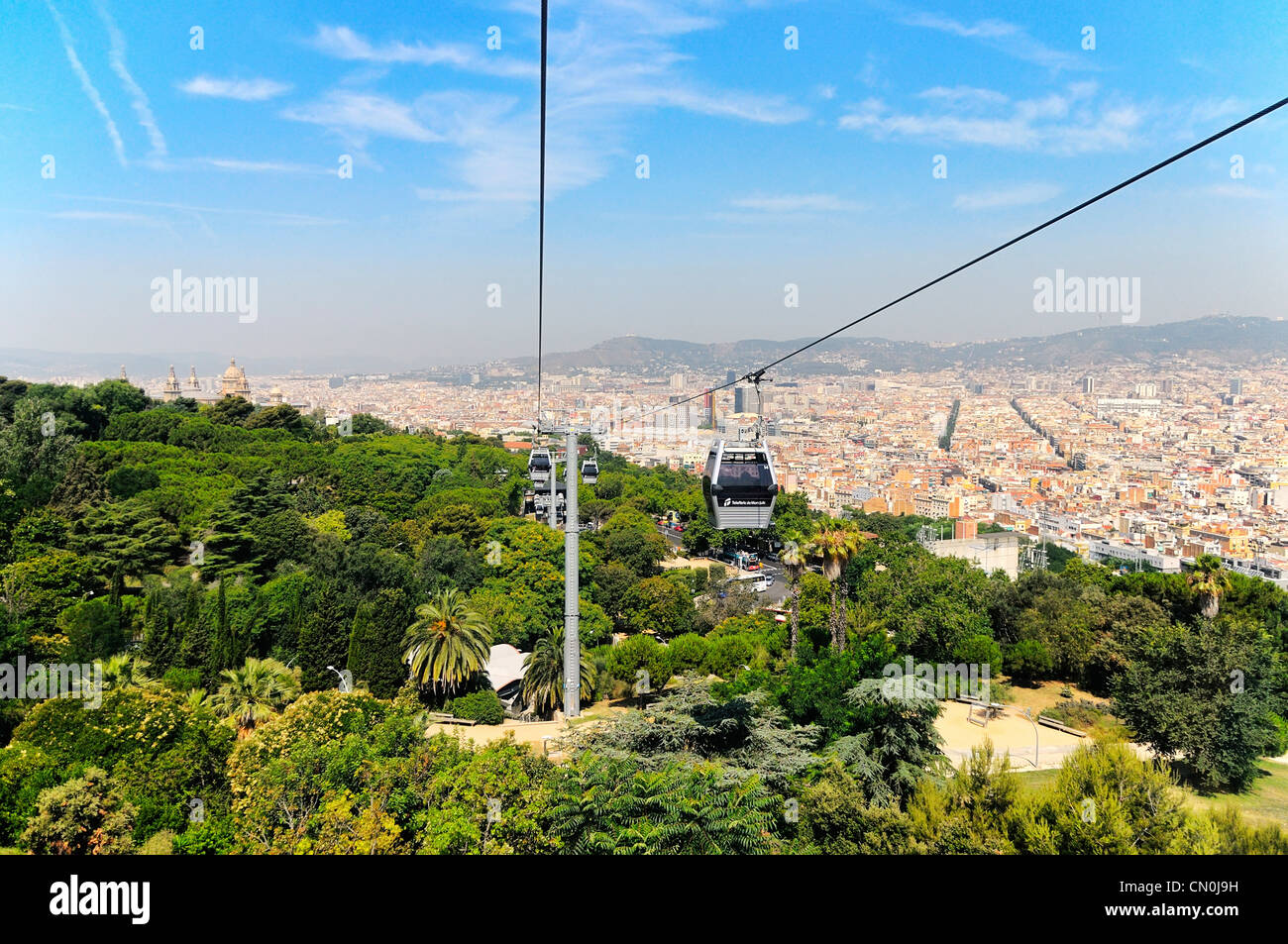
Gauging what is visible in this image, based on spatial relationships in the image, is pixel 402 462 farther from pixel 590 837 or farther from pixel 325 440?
pixel 590 837

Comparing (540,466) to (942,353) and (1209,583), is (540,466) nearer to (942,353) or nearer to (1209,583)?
(1209,583)

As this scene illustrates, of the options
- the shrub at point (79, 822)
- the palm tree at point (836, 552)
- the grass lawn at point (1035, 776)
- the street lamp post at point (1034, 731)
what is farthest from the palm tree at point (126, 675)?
the street lamp post at point (1034, 731)

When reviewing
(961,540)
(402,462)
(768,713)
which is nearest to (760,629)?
(768,713)

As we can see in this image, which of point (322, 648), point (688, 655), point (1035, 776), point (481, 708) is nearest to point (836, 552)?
point (688, 655)

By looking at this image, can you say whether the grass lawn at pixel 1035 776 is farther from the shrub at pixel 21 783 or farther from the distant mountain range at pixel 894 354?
the distant mountain range at pixel 894 354

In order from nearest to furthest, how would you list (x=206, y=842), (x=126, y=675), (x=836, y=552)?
(x=206, y=842) < (x=126, y=675) < (x=836, y=552)

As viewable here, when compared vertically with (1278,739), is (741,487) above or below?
above
